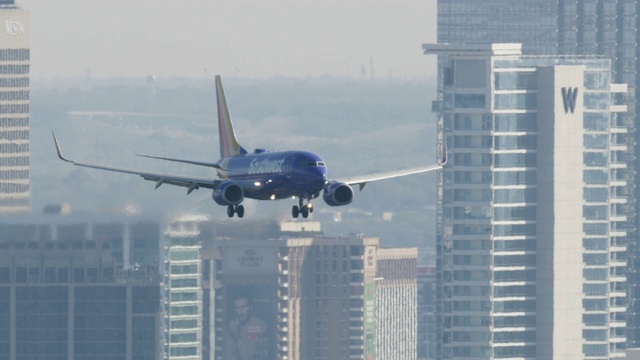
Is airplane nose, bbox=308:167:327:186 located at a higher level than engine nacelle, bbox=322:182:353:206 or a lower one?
higher

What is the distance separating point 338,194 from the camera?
651 ft

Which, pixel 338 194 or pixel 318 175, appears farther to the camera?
pixel 338 194

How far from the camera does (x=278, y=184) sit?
19988 cm

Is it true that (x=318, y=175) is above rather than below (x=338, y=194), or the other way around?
above

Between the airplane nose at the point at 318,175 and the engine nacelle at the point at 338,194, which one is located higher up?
the airplane nose at the point at 318,175

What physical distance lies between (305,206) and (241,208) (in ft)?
19.0

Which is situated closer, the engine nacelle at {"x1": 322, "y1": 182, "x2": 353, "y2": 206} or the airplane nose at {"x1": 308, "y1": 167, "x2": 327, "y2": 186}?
the engine nacelle at {"x1": 322, "y1": 182, "x2": 353, "y2": 206}

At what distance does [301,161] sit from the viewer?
199m

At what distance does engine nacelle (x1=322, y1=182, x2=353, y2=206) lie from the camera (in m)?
198

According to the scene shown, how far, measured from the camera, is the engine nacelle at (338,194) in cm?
19775

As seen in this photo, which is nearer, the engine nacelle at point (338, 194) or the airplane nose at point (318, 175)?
the engine nacelle at point (338, 194)

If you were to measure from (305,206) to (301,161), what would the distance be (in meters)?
4.25
